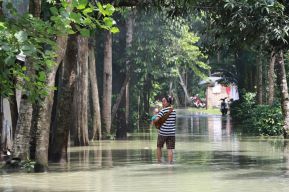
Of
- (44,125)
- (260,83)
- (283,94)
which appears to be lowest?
(44,125)

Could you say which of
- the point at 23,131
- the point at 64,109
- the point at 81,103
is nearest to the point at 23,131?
the point at 23,131

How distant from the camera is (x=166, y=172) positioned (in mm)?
15047

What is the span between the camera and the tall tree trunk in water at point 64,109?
18.0 metres

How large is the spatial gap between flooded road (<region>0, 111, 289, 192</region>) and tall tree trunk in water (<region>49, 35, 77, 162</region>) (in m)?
0.52

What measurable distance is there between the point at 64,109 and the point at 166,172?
4.22 meters

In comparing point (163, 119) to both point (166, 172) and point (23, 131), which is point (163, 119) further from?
point (23, 131)

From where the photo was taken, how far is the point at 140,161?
59.5 feet

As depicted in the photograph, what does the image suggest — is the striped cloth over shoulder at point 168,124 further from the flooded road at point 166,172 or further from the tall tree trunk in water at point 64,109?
the tall tree trunk in water at point 64,109

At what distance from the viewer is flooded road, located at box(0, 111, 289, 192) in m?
12.6

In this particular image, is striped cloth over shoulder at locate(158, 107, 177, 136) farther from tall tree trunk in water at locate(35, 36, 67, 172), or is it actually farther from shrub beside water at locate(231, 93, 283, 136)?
shrub beside water at locate(231, 93, 283, 136)

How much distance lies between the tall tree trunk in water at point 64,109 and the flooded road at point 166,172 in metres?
0.52

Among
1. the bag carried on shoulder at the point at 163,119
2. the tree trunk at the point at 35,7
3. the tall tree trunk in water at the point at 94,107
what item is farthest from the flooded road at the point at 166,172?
the tall tree trunk in water at the point at 94,107

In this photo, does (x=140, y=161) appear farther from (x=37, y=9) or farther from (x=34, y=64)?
(x=34, y=64)

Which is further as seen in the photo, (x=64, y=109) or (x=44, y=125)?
(x=64, y=109)
